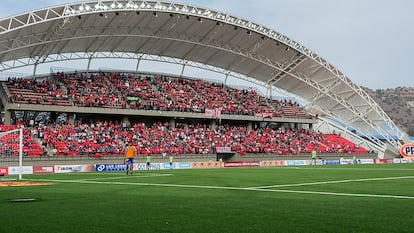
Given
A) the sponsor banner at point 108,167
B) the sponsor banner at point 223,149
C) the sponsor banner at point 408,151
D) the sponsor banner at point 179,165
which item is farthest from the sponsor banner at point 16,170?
the sponsor banner at point 408,151

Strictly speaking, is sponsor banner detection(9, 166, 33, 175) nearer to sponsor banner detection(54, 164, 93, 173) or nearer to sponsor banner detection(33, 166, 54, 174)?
sponsor banner detection(33, 166, 54, 174)

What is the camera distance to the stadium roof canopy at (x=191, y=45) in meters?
45.1

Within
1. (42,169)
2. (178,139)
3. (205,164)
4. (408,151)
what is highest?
(178,139)

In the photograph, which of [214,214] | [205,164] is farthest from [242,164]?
[214,214]

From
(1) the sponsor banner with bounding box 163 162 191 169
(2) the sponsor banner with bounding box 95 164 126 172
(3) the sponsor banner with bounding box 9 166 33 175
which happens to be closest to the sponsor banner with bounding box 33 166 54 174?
(3) the sponsor banner with bounding box 9 166 33 175

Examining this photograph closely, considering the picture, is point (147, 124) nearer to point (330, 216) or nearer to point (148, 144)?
point (148, 144)

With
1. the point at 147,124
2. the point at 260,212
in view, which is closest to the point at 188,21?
the point at 147,124

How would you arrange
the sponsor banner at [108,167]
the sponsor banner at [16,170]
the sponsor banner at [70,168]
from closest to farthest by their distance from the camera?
the sponsor banner at [16,170] → the sponsor banner at [70,168] → the sponsor banner at [108,167]

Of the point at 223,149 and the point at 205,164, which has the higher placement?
the point at 223,149

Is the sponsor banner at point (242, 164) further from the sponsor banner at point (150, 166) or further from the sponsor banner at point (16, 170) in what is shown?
the sponsor banner at point (16, 170)

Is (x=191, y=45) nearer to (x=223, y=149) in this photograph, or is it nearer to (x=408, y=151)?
(x=223, y=149)

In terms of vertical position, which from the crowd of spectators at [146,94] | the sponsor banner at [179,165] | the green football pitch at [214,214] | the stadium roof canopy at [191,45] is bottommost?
the sponsor banner at [179,165]

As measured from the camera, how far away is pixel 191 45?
196 feet

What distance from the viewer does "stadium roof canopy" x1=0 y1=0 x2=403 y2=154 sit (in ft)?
148
